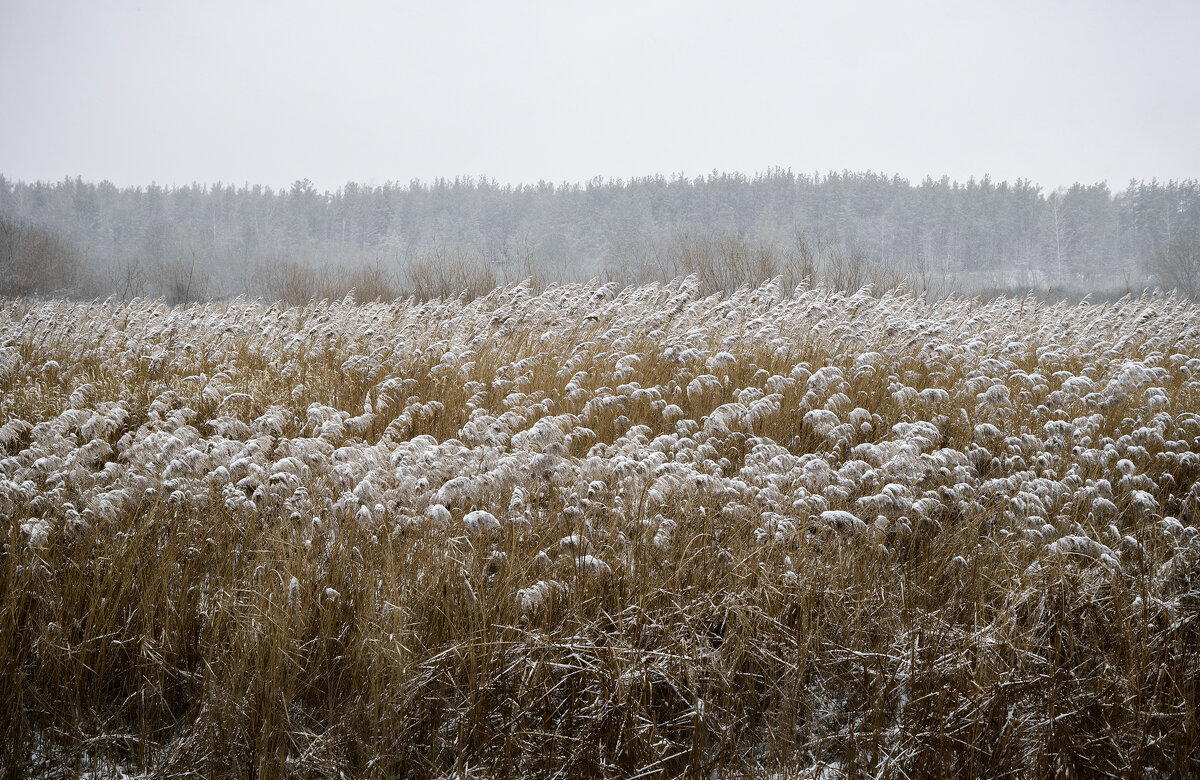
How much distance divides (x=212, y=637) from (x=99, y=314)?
10575mm

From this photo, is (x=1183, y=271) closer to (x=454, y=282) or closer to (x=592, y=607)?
(x=454, y=282)

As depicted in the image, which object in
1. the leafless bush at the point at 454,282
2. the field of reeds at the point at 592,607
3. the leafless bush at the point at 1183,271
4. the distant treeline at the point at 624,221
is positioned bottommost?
the field of reeds at the point at 592,607

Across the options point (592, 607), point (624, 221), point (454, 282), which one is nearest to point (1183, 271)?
point (454, 282)

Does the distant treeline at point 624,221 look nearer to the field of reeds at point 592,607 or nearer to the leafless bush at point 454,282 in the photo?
the leafless bush at point 454,282

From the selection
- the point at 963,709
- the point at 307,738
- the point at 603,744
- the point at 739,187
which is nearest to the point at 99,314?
the point at 307,738

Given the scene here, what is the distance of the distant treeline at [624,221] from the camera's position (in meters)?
71.1

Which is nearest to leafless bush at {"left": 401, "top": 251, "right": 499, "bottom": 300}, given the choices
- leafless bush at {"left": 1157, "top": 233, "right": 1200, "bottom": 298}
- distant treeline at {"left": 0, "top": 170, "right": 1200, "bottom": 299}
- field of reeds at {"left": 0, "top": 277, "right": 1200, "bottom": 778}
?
field of reeds at {"left": 0, "top": 277, "right": 1200, "bottom": 778}

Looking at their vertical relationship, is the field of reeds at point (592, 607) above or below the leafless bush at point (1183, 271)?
below

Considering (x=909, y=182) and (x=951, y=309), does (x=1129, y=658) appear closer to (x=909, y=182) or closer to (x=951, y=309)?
(x=951, y=309)

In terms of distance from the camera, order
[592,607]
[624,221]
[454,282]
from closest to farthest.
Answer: [592,607] → [454,282] → [624,221]

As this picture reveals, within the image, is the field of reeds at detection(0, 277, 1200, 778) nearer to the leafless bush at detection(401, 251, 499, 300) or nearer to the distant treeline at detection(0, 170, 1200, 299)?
the leafless bush at detection(401, 251, 499, 300)

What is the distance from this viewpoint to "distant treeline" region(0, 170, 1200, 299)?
233 ft

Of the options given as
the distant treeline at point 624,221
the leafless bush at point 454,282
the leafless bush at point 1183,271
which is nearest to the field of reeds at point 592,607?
the leafless bush at point 454,282

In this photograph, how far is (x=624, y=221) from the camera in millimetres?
78062
